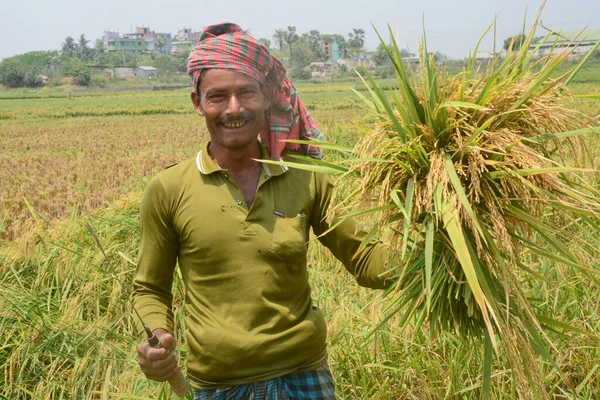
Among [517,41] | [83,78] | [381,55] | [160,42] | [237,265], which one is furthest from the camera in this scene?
[160,42]

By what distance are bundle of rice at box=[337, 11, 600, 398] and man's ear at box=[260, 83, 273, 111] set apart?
0.47 m

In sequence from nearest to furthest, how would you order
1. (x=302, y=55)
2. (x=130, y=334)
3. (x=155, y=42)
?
(x=130, y=334)
(x=302, y=55)
(x=155, y=42)

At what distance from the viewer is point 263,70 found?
6.13 feet

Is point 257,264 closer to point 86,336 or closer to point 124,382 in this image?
point 124,382

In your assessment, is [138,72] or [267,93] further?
[138,72]

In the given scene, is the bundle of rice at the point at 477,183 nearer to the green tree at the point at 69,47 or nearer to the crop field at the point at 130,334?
the crop field at the point at 130,334

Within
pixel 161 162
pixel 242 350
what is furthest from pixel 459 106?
pixel 161 162

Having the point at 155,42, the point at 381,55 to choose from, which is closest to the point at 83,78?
the point at 381,55

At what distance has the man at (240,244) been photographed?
174 centimetres

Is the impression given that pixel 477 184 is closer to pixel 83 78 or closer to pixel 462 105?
pixel 462 105

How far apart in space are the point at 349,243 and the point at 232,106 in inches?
21.0

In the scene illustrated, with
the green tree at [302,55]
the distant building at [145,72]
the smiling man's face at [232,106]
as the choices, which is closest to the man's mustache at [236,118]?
the smiling man's face at [232,106]

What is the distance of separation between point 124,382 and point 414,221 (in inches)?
68.0

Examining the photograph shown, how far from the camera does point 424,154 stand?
1.40 m
